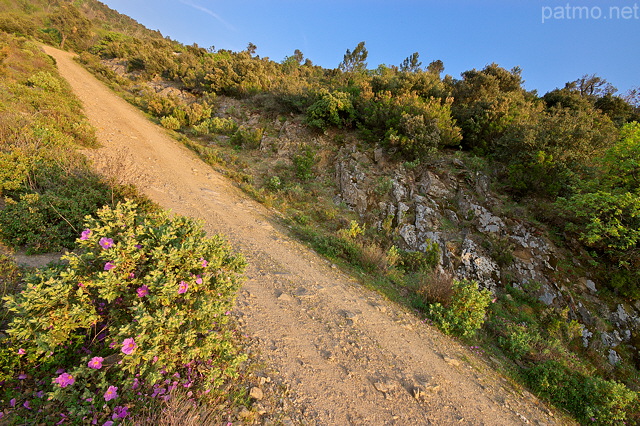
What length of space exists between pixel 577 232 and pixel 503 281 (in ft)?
10.2

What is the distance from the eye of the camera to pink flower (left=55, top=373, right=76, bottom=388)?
1972mm

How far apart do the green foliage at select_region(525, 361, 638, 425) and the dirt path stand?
454 mm

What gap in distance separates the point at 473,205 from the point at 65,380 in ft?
34.9

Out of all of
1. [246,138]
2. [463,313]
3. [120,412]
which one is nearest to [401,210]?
[463,313]

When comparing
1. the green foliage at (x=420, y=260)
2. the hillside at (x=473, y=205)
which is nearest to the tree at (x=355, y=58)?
the hillside at (x=473, y=205)

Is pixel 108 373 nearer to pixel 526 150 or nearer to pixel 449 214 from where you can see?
pixel 449 214

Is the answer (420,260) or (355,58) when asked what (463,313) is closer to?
(420,260)

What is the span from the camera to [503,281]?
24.4ft

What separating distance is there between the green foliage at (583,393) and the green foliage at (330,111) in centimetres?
1162

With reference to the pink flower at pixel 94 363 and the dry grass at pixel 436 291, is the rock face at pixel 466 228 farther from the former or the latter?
the pink flower at pixel 94 363

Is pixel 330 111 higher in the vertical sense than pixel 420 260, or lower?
higher

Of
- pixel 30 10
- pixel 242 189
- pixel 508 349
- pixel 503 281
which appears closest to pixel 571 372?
pixel 508 349

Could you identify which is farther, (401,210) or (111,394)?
(401,210)

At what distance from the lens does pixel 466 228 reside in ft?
28.3
